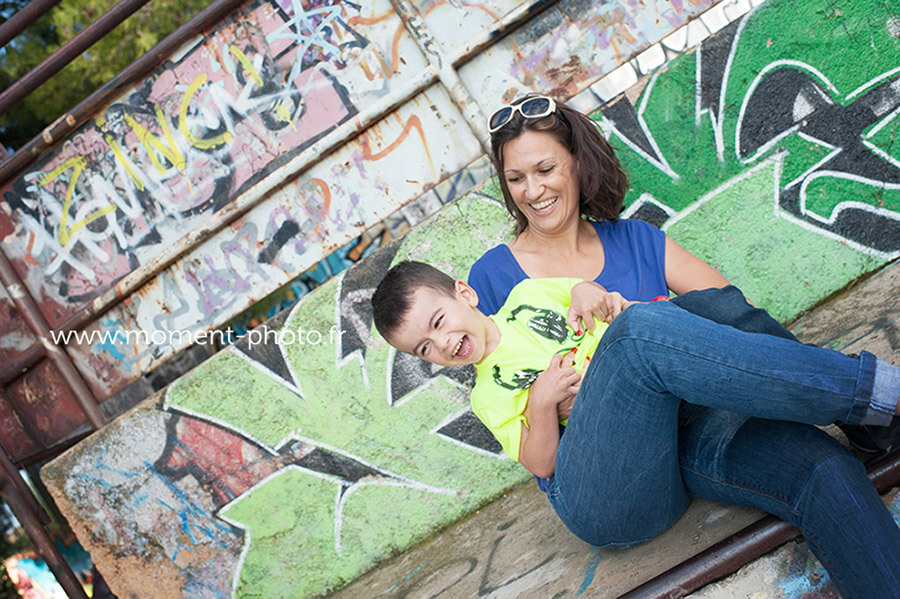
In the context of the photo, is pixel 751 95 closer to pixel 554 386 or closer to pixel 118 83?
pixel 554 386

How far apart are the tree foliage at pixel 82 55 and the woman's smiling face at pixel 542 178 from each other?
16.8ft

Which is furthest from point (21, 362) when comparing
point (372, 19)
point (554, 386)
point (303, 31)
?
point (554, 386)

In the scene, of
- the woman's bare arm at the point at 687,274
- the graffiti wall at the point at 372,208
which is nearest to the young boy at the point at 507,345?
the woman's bare arm at the point at 687,274

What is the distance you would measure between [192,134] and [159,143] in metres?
0.20

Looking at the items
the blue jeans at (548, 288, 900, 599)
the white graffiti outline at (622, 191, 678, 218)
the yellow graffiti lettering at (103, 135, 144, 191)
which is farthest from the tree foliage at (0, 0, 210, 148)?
the blue jeans at (548, 288, 900, 599)

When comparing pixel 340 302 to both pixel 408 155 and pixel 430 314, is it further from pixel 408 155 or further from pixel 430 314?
pixel 430 314

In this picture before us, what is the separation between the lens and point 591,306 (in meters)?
2.02

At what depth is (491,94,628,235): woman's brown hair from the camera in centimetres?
232

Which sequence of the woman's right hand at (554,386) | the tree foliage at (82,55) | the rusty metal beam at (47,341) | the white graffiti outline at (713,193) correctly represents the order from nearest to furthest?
the woman's right hand at (554,386) → the white graffiti outline at (713,193) → the rusty metal beam at (47,341) → the tree foliage at (82,55)

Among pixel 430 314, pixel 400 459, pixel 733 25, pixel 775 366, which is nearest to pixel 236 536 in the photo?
pixel 400 459

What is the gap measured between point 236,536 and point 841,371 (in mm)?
2948

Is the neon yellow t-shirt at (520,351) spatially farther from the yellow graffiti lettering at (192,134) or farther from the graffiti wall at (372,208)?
the yellow graffiti lettering at (192,134)

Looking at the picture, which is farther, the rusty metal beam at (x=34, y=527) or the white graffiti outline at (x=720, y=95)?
the rusty metal beam at (x=34, y=527)

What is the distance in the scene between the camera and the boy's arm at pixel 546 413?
1.90 metres
